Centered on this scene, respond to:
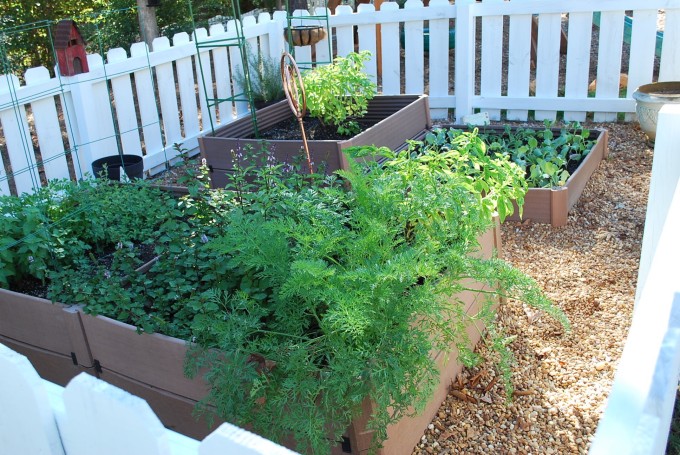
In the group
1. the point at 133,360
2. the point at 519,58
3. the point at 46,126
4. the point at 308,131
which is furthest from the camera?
the point at 519,58

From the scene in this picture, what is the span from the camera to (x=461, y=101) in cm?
636

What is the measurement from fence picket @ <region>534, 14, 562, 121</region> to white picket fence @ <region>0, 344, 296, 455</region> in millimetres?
5599

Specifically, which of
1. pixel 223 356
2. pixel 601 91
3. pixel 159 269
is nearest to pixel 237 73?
pixel 601 91

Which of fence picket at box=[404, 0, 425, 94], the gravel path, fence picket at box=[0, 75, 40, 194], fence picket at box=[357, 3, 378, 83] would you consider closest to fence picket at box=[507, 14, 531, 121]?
fence picket at box=[404, 0, 425, 94]

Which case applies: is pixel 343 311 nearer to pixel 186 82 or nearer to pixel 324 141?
pixel 324 141

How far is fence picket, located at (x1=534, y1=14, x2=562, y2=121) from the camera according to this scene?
596 cm

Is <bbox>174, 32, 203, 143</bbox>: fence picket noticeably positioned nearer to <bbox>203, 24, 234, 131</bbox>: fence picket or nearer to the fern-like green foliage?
<bbox>203, 24, 234, 131</bbox>: fence picket

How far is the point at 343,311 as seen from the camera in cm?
184

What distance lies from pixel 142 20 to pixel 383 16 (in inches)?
127

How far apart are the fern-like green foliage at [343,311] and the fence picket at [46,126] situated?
2958 millimetres

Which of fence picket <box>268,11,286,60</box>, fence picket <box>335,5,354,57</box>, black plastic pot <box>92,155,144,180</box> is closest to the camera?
black plastic pot <box>92,155,144,180</box>

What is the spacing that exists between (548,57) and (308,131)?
245cm

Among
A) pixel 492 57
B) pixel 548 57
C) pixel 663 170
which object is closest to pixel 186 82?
pixel 492 57

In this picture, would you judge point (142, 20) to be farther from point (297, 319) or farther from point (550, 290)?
point (297, 319)
